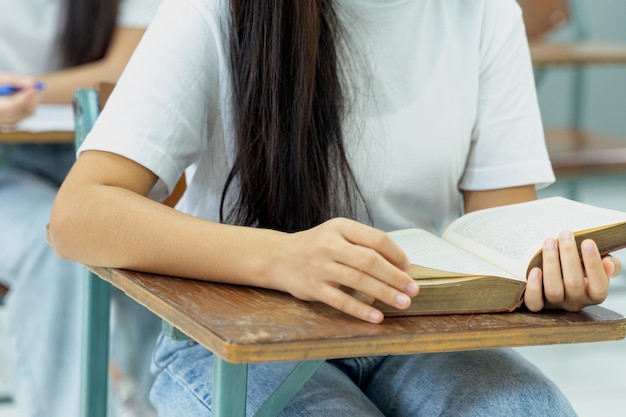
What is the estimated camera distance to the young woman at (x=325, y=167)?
0.87 meters

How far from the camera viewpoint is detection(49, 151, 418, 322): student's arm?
30.9 inches

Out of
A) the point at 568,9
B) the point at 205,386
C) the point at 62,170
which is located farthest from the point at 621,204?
the point at 205,386

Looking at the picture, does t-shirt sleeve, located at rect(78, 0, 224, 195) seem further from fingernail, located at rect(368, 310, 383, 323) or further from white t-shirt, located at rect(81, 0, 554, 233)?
fingernail, located at rect(368, 310, 383, 323)

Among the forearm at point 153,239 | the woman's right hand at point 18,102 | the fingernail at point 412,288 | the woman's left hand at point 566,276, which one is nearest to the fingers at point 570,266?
the woman's left hand at point 566,276

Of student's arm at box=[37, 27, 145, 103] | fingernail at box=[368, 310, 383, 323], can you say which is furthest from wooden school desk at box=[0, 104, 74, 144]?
fingernail at box=[368, 310, 383, 323]

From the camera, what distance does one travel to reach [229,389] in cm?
80

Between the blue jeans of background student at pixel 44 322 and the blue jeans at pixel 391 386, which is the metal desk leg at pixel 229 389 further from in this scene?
the blue jeans of background student at pixel 44 322

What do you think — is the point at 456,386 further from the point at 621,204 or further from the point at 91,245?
the point at 621,204

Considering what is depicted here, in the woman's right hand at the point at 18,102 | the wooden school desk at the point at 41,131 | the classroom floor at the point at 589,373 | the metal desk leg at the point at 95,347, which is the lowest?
the classroom floor at the point at 589,373

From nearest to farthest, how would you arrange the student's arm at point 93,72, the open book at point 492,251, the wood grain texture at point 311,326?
the wood grain texture at point 311,326
the open book at point 492,251
the student's arm at point 93,72

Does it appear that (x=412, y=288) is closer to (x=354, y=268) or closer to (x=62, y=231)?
(x=354, y=268)

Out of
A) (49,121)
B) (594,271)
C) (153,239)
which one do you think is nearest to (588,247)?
(594,271)

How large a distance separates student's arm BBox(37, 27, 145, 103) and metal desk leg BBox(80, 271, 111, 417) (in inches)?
37.4

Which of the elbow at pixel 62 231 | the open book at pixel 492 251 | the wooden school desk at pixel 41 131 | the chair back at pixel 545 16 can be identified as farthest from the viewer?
the chair back at pixel 545 16
